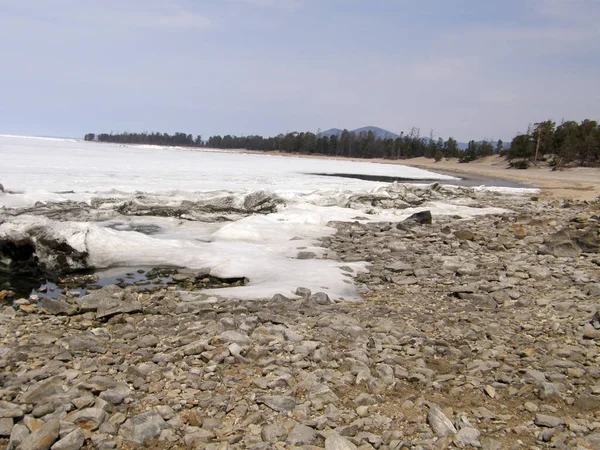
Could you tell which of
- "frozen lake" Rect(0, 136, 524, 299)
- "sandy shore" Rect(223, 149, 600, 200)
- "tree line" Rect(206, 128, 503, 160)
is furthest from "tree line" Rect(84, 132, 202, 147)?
"frozen lake" Rect(0, 136, 524, 299)

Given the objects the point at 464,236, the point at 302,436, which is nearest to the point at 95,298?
the point at 302,436

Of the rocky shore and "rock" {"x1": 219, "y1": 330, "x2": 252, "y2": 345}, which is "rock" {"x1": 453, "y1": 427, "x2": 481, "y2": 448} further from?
"rock" {"x1": 219, "y1": 330, "x2": 252, "y2": 345}

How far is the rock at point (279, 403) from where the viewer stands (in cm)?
316

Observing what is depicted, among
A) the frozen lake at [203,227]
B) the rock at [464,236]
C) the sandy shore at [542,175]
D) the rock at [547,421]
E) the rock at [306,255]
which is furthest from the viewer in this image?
the sandy shore at [542,175]

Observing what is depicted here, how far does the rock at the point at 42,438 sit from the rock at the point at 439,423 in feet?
8.39

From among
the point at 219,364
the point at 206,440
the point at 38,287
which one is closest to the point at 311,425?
the point at 206,440

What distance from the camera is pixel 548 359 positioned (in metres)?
4.04

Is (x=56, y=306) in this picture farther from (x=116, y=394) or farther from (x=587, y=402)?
(x=587, y=402)

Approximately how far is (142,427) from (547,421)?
114 inches

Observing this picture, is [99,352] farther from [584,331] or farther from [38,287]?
[584,331]

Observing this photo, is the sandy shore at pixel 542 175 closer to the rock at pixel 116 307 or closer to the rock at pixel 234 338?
the rock at pixel 234 338

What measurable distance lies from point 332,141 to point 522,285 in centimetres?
11949

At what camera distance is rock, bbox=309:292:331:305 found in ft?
18.3

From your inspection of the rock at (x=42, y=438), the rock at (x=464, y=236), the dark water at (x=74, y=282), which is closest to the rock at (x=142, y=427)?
the rock at (x=42, y=438)
